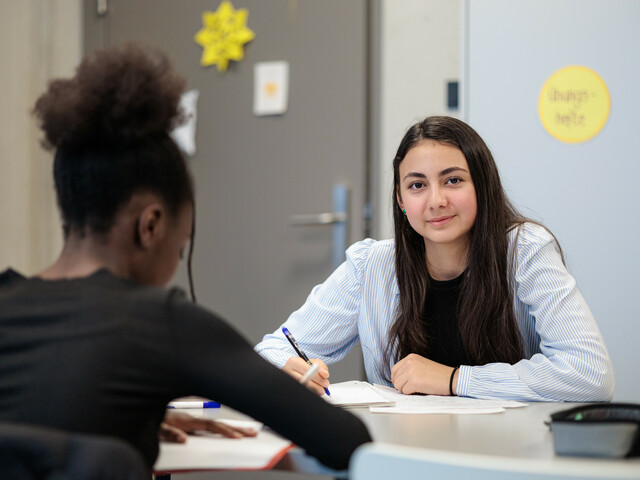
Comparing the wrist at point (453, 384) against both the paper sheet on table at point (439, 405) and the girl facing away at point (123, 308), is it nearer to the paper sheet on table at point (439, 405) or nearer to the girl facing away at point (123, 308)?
the paper sheet on table at point (439, 405)

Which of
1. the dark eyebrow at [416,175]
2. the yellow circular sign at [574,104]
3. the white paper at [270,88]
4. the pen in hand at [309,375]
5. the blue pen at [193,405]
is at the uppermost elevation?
the white paper at [270,88]

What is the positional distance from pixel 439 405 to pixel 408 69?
1.79 metres

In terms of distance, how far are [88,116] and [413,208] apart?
3.40ft

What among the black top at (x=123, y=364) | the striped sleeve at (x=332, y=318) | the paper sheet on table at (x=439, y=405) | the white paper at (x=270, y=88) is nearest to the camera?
the black top at (x=123, y=364)

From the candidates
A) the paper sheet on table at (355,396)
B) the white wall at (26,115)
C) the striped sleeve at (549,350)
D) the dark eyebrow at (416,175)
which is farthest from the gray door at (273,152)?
the paper sheet on table at (355,396)

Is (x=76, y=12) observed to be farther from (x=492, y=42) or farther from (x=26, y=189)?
(x=492, y=42)

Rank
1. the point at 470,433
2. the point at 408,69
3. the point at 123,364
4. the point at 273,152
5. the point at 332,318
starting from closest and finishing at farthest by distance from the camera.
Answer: the point at 123,364, the point at 470,433, the point at 332,318, the point at 408,69, the point at 273,152

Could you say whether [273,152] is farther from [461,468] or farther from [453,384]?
[461,468]

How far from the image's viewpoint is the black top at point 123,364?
32.2 inches

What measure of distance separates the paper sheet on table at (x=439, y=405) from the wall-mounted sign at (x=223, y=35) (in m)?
1.95

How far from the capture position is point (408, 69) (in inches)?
114

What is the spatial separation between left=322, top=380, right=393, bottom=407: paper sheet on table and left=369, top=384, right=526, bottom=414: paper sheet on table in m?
0.02

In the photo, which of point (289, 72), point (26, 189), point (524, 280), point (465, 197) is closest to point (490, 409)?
point (524, 280)

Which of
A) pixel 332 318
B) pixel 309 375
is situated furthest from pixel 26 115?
pixel 309 375
